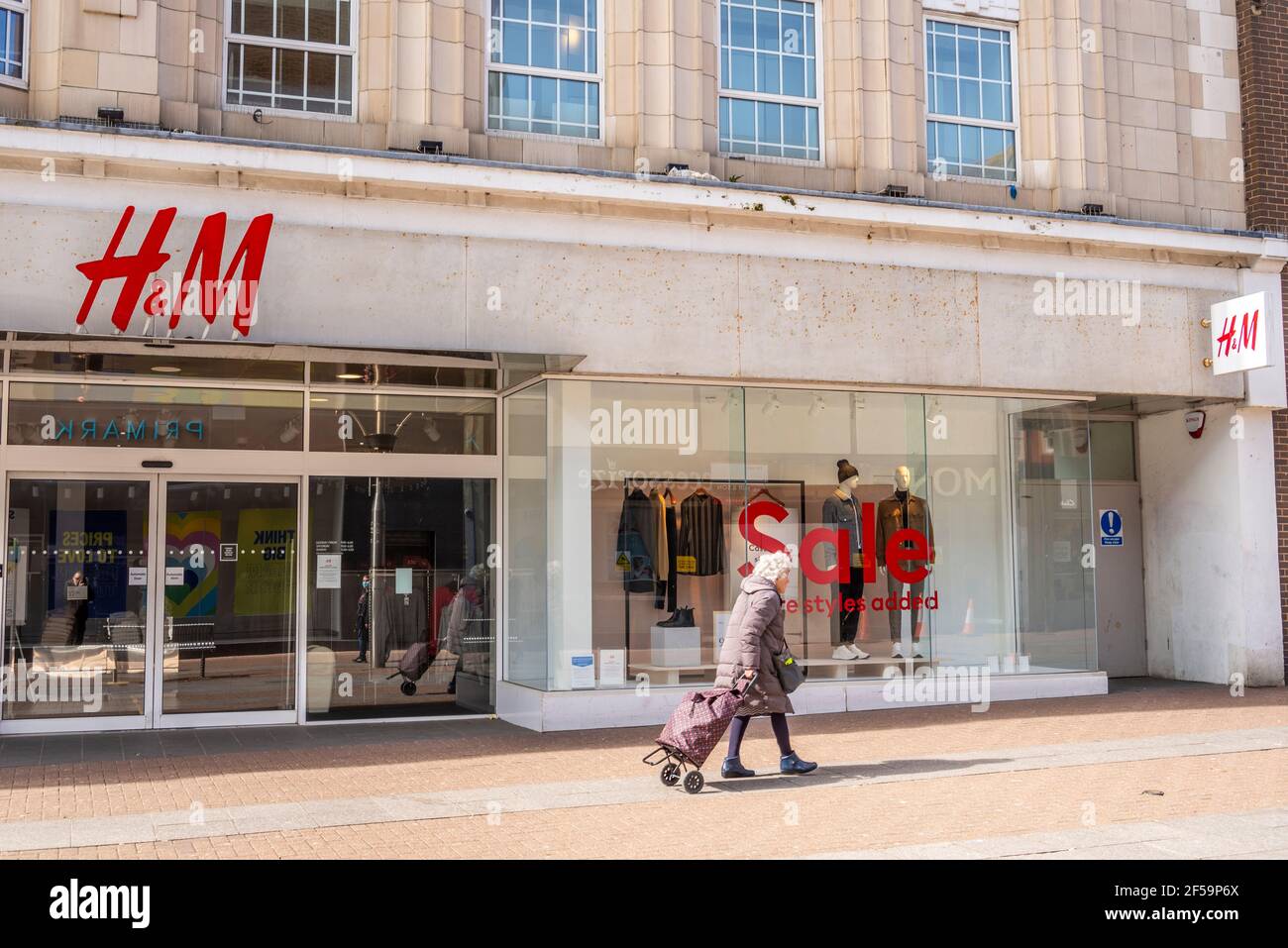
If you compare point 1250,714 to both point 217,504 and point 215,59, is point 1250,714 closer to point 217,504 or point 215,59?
point 217,504

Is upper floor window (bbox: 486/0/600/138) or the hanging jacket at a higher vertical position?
upper floor window (bbox: 486/0/600/138)

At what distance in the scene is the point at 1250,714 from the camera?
1333cm

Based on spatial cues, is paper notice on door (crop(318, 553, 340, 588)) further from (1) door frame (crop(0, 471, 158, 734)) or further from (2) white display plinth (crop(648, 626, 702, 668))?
(2) white display plinth (crop(648, 626, 702, 668))

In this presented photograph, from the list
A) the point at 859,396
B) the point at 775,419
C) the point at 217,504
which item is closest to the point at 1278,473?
the point at 859,396

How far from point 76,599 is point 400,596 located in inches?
122

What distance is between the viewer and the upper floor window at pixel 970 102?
1548 centimetres

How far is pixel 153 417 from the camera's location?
12.7 meters

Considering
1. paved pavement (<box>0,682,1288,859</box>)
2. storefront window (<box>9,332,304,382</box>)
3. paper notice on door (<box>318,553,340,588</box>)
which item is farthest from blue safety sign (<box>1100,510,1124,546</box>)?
storefront window (<box>9,332,304,382</box>)

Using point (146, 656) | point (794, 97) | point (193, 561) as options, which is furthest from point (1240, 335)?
point (146, 656)

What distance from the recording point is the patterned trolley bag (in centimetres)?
929

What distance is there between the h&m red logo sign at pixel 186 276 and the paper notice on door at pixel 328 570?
2651 mm

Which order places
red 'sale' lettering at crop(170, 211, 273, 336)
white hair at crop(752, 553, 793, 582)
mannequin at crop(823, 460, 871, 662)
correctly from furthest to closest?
mannequin at crop(823, 460, 871, 662), red 'sale' lettering at crop(170, 211, 273, 336), white hair at crop(752, 553, 793, 582)

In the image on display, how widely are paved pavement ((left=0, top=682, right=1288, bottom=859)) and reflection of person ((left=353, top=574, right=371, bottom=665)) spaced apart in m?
0.80

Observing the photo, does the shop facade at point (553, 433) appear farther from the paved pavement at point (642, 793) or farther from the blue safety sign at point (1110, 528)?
the blue safety sign at point (1110, 528)
